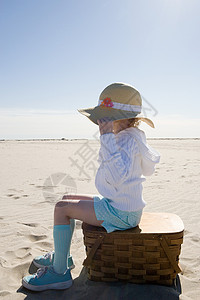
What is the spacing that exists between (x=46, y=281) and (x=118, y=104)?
1.47m

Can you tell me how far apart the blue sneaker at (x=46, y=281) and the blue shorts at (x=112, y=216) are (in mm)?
550

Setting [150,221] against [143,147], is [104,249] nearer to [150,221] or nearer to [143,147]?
[150,221]

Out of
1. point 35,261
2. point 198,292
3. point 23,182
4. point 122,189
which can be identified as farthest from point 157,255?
point 23,182

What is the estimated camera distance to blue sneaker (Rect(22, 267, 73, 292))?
217 cm

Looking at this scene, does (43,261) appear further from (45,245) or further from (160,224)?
(160,224)

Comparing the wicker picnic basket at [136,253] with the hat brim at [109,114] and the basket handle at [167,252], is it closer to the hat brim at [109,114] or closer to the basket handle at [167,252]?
the basket handle at [167,252]

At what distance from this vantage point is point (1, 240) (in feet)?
10.0

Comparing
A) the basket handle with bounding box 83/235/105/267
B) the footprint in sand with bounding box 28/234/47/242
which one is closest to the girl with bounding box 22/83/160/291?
the basket handle with bounding box 83/235/105/267

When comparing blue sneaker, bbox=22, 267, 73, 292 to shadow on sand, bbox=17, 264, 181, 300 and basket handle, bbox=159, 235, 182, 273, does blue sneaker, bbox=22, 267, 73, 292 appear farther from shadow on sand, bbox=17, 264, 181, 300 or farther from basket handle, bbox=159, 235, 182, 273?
basket handle, bbox=159, 235, 182, 273

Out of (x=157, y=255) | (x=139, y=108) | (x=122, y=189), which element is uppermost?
(x=139, y=108)

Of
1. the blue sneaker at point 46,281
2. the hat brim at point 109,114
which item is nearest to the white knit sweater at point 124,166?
the hat brim at point 109,114

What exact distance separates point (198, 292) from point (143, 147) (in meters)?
1.20

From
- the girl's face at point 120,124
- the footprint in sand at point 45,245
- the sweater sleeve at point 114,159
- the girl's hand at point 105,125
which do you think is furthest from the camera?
the footprint in sand at point 45,245

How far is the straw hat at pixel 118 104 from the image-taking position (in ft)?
6.95
